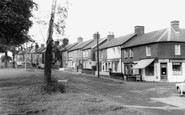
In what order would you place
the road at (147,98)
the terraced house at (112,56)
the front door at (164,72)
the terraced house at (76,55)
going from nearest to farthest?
1. the road at (147,98)
2. the front door at (164,72)
3. the terraced house at (112,56)
4. the terraced house at (76,55)

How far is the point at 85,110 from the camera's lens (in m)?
10.9

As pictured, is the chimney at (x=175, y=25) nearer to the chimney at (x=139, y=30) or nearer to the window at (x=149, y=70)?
the window at (x=149, y=70)

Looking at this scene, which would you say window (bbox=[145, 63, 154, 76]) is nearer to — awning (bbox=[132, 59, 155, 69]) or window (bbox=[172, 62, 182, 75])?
awning (bbox=[132, 59, 155, 69])

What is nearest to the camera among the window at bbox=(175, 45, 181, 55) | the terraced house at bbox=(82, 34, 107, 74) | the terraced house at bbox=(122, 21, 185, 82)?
the terraced house at bbox=(122, 21, 185, 82)

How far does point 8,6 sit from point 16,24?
1587mm

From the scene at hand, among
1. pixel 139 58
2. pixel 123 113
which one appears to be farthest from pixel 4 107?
pixel 139 58

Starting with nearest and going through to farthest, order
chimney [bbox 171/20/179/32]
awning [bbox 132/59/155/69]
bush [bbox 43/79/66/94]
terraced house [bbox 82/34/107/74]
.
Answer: bush [bbox 43/79/66/94] → awning [bbox 132/59/155/69] → chimney [bbox 171/20/179/32] → terraced house [bbox 82/34/107/74]

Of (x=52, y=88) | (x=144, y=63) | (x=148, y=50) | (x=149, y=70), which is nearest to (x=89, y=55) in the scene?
(x=148, y=50)

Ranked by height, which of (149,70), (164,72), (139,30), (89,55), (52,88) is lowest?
(52,88)

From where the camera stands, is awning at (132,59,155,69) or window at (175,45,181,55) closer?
window at (175,45,181,55)

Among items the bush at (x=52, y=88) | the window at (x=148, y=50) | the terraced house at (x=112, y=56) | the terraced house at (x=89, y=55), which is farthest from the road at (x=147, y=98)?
the terraced house at (x=89, y=55)

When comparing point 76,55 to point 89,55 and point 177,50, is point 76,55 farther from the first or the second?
point 177,50

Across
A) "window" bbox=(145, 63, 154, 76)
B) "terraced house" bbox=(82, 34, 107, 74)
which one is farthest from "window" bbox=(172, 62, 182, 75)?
"terraced house" bbox=(82, 34, 107, 74)

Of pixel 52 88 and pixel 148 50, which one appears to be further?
pixel 148 50
